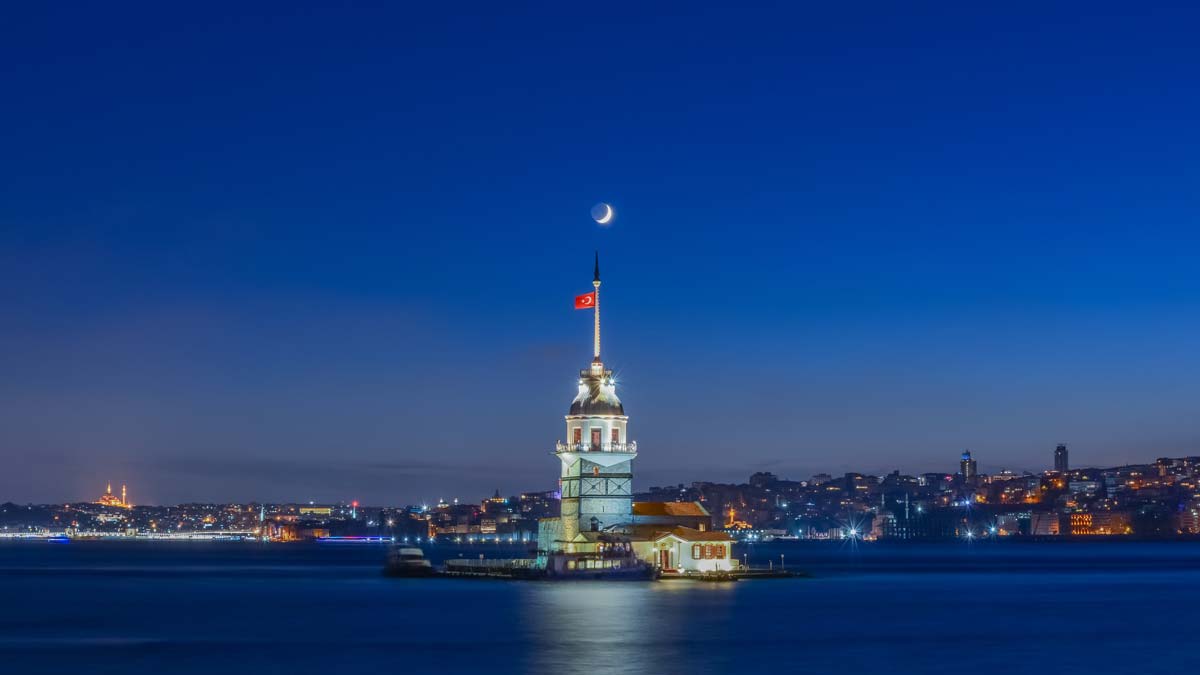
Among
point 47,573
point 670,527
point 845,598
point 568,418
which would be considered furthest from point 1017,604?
point 47,573

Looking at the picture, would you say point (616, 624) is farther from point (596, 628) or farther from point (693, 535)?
point (693, 535)

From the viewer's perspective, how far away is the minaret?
97.6 m

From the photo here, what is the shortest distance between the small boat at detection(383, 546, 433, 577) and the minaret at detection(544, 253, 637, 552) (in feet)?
52.3

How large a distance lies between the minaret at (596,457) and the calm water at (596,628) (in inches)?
265

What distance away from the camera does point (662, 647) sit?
189 ft

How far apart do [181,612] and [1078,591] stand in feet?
192

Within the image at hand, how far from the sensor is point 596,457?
97125 mm

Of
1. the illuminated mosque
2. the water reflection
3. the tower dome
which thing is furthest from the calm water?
the tower dome

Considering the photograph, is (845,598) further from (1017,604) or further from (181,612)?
(181,612)

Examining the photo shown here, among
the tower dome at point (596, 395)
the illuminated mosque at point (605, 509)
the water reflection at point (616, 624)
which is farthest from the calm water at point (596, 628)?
the tower dome at point (596, 395)

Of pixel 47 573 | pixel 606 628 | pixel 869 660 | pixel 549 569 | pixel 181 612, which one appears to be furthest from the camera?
pixel 47 573

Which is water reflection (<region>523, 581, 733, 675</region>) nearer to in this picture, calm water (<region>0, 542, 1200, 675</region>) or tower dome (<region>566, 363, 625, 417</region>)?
calm water (<region>0, 542, 1200, 675</region>)

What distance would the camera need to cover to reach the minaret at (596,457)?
97562 mm

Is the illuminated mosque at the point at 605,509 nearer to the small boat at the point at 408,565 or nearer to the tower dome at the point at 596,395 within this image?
the tower dome at the point at 596,395
